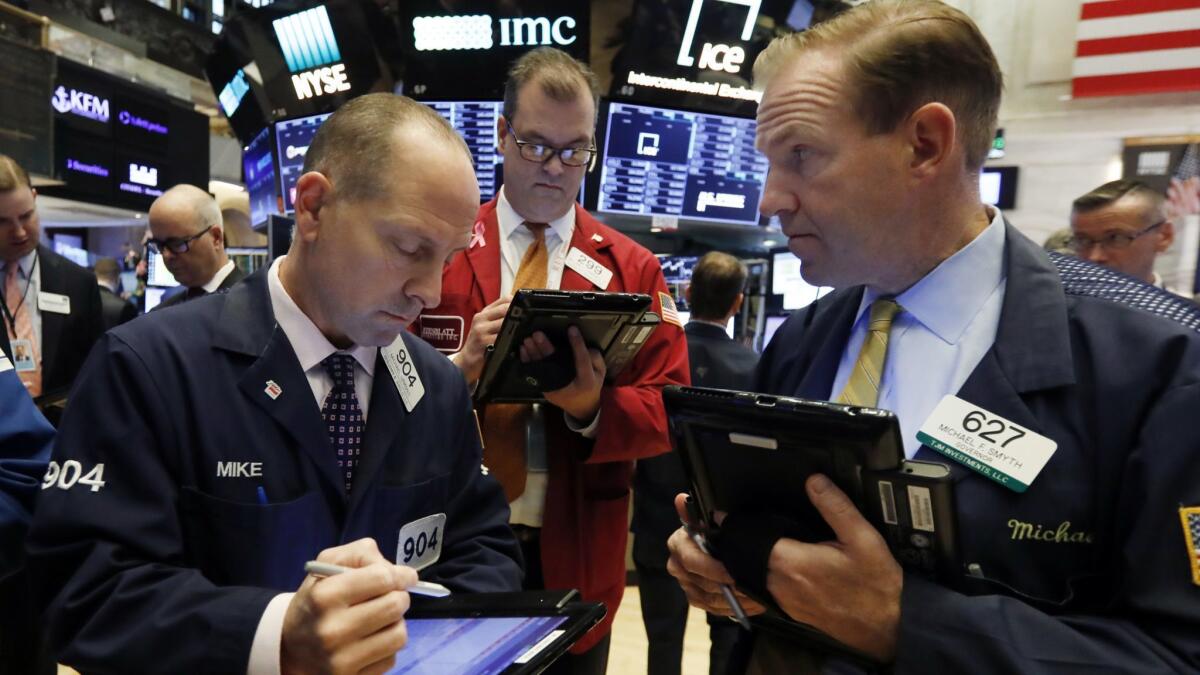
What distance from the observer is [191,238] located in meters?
3.70

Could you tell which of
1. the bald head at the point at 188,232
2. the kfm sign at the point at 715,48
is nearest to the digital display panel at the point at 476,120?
the kfm sign at the point at 715,48

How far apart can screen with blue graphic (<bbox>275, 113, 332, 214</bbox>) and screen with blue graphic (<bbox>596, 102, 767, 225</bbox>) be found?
1.75m

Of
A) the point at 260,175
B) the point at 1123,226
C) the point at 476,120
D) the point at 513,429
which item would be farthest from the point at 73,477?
the point at 260,175

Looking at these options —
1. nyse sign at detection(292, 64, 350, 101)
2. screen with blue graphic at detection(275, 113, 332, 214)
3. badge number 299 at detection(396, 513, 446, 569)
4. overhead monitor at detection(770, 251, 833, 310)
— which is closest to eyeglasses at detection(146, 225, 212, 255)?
screen with blue graphic at detection(275, 113, 332, 214)

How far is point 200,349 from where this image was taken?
4.12 feet

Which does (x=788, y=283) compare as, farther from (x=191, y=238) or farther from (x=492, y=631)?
(x=492, y=631)

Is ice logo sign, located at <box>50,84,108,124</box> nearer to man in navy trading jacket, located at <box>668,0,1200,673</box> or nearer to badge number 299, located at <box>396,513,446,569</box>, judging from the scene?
badge number 299, located at <box>396,513,446,569</box>

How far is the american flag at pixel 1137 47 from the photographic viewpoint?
590 centimetres

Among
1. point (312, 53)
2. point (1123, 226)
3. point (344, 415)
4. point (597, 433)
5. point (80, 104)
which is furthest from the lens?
point (80, 104)

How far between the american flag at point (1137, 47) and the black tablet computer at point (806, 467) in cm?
668

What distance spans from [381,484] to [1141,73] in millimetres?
6880

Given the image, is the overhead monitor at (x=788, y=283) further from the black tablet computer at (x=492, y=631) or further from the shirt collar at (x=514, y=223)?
the black tablet computer at (x=492, y=631)

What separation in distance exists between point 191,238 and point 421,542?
291 cm

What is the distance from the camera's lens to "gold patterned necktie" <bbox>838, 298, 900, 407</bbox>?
1.27 metres
